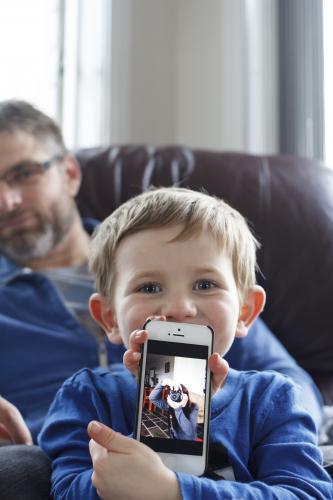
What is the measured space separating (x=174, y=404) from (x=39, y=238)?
2.73 feet

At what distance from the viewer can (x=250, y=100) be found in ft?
7.93

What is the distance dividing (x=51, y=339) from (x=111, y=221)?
422mm

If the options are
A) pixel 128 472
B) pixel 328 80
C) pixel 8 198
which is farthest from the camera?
pixel 328 80

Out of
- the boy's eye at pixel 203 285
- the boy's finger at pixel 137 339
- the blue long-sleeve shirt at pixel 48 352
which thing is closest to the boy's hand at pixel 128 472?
the boy's finger at pixel 137 339

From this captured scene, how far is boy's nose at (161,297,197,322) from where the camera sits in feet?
2.87

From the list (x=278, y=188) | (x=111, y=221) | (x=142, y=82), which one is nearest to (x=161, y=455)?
(x=111, y=221)

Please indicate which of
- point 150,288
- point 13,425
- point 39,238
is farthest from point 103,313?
point 39,238

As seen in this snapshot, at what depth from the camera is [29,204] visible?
1533 mm

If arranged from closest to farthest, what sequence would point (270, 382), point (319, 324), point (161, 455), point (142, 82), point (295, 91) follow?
point (161, 455), point (270, 382), point (319, 324), point (295, 91), point (142, 82)

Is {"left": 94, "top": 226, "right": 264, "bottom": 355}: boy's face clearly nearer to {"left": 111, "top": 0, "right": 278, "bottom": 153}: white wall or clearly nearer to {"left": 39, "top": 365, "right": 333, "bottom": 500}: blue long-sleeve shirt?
{"left": 39, "top": 365, "right": 333, "bottom": 500}: blue long-sleeve shirt

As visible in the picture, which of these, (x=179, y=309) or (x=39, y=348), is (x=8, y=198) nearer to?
(x=39, y=348)

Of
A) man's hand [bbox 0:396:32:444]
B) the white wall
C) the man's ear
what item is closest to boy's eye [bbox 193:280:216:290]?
man's hand [bbox 0:396:32:444]

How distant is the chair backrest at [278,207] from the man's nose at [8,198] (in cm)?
24

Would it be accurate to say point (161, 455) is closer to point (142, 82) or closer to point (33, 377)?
point (33, 377)
